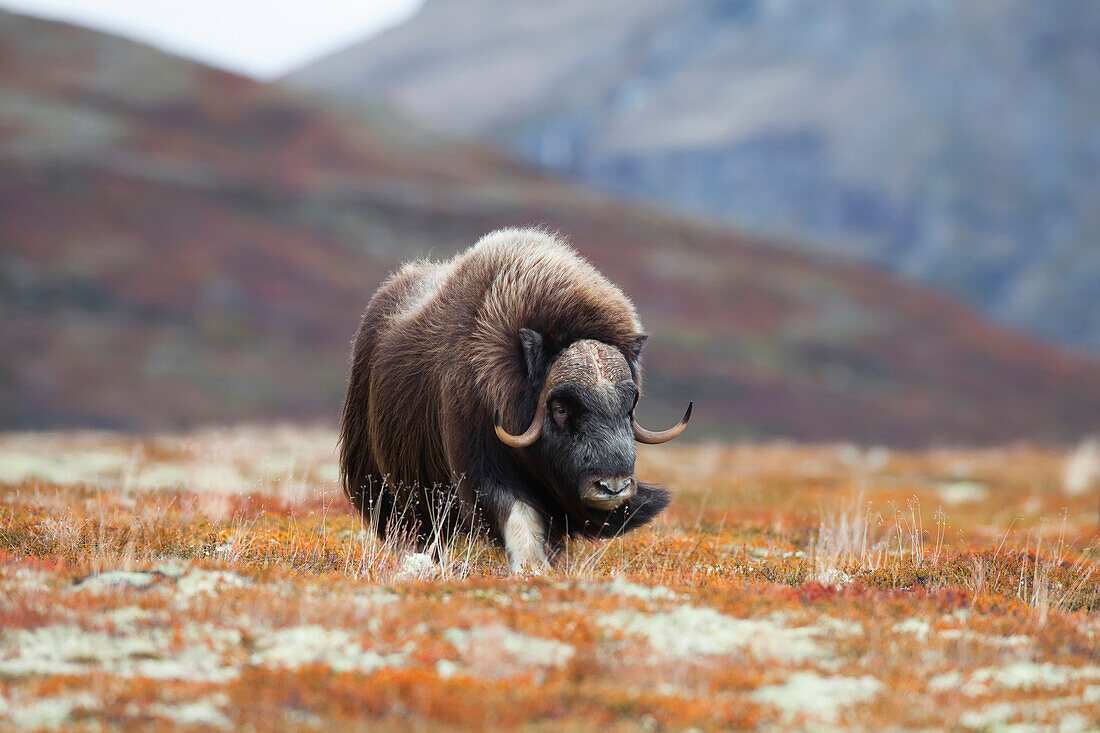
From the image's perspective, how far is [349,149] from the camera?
65.8 meters

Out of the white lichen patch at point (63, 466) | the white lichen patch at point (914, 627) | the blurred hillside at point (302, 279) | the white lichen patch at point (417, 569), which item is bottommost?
the white lichen patch at point (63, 466)

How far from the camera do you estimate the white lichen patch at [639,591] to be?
20.2ft

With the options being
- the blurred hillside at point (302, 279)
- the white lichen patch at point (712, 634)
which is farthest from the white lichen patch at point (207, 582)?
the blurred hillside at point (302, 279)

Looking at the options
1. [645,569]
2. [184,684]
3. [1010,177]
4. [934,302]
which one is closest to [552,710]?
[184,684]

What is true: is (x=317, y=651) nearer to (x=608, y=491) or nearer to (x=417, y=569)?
(x=417, y=569)

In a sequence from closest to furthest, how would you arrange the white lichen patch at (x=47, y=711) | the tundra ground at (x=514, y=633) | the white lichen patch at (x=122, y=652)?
1. the white lichen patch at (x=47, y=711)
2. the tundra ground at (x=514, y=633)
3. the white lichen patch at (x=122, y=652)

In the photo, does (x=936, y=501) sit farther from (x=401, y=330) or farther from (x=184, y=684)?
(x=184, y=684)

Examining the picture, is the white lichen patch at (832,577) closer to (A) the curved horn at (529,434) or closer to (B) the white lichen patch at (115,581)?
(A) the curved horn at (529,434)

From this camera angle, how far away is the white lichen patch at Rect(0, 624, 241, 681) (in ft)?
15.6

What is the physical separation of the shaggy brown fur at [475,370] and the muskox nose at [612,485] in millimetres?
591

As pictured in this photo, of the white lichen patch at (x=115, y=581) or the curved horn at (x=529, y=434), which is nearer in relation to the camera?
the white lichen patch at (x=115, y=581)

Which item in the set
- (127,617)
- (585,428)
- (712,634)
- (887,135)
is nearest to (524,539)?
(585,428)

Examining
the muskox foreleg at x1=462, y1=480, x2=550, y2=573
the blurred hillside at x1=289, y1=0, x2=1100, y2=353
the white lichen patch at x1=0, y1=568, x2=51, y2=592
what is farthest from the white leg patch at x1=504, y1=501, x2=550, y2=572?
the blurred hillside at x1=289, y1=0, x2=1100, y2=353

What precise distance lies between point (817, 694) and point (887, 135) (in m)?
118
